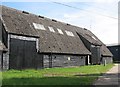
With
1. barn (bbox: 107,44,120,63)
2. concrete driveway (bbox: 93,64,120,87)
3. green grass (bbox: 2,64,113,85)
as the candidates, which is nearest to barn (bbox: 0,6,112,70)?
green grass (bbox: 2,64,113,85)

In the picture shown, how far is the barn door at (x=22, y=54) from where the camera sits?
1247 inches

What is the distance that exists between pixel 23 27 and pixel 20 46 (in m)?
2.97

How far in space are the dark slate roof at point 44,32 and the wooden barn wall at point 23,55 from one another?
1031 millimetres

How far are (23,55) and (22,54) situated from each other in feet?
0.78

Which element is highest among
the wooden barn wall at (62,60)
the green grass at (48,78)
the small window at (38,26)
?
the small window at (38,26)

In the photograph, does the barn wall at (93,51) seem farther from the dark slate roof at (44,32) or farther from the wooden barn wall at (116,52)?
the wooden barn wall at (116,52)

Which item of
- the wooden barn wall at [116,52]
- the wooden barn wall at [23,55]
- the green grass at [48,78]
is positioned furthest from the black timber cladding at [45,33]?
the wooden barn wall at [116,52]

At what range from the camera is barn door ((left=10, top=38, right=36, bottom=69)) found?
31663 mm

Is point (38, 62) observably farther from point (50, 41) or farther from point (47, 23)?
point (47, 23)

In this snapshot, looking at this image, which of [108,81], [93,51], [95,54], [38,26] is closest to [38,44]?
[38,26]

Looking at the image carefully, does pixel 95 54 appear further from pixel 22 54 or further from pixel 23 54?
pixel 22 54

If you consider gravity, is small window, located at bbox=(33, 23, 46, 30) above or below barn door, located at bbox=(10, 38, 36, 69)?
above

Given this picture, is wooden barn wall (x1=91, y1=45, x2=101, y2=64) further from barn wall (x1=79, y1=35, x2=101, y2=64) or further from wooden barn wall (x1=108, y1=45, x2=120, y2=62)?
wooden barn wall (x1=108, y1=45, x2=120, y2=62)

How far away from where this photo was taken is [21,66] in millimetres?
32656
